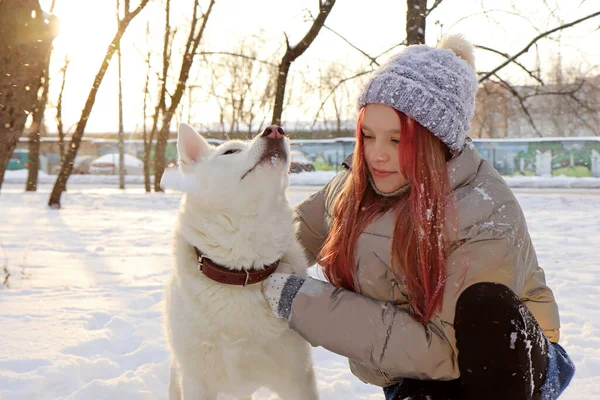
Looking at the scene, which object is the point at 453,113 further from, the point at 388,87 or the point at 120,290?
the point at 120,290

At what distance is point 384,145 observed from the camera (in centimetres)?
210

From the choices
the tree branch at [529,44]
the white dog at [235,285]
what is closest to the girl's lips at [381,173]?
the white dog at [235,285]

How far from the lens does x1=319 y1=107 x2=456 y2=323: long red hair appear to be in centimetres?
194

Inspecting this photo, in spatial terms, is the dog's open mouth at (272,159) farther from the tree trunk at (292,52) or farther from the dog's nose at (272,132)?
the tree trunk at (292,52)

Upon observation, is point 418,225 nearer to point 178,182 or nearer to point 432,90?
point 432,90

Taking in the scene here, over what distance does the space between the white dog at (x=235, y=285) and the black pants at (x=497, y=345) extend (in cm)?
71

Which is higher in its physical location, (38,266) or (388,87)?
(388,87)

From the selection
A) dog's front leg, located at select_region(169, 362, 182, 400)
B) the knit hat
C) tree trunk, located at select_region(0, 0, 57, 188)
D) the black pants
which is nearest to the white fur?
the knit hat

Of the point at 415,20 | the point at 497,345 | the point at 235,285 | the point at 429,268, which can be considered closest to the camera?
the point at 497,345

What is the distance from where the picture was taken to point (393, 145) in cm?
211

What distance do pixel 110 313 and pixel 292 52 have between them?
5.45 metres

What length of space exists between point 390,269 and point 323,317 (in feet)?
1.10

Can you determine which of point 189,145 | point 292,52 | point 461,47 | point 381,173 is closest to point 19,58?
point 189,145

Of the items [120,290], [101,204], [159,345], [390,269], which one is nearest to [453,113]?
[390,269]
